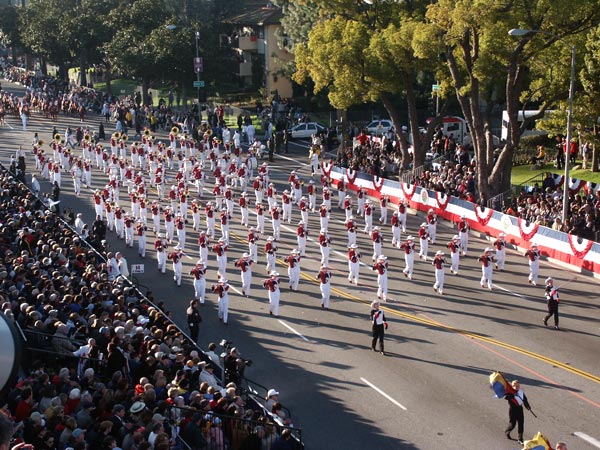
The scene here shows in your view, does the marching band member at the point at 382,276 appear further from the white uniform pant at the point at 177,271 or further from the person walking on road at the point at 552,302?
the white uniform pant at the point at 177,271

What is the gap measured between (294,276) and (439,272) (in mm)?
4085

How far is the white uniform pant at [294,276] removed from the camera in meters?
25.0

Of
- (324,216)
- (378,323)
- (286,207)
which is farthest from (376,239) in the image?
(378,323)

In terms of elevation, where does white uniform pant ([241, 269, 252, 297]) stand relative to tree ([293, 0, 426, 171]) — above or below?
below

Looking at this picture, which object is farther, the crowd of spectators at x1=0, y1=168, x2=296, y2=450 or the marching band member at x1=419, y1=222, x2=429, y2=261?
the marching band member at x1=419, y1=222, x2=429, y2=261

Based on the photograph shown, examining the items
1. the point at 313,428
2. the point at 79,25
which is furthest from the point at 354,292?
the point at 79,25

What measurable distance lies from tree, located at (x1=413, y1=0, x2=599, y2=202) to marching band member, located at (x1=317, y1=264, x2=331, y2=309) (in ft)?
35.2

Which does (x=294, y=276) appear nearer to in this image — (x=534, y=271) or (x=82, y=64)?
(x=534, y=271)

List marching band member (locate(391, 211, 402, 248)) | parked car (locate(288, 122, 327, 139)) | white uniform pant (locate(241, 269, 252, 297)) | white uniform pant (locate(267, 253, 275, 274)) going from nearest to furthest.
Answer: white uniform pant (locate(241, 269, 252, 297)) < white uniform pant (locate(267, 253, 275, 274)) < marching band member (locate(391, 211, 402, 248)) < parked car (locate(288, 122, 327, 139))

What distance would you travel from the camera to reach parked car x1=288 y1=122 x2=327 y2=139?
5316 cm

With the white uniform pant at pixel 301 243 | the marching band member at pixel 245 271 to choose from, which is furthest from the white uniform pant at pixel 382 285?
the white uniform pant at pixel 301 243

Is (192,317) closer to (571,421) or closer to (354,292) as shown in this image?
(354,292)

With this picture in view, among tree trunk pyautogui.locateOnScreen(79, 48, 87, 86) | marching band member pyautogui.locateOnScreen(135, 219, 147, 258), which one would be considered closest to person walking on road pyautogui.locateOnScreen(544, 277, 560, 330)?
marching band member pyautogui.locateOnScreen(135, 219, 147, 258)

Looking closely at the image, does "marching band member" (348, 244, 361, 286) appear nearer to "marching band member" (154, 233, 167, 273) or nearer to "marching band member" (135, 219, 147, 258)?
"marching band member" (154, 233, 167, 273)
